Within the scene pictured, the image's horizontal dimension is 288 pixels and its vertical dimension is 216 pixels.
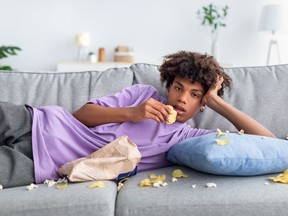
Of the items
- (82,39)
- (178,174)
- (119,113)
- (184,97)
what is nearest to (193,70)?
(184,97)

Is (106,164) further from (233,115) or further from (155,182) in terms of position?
(233,115)

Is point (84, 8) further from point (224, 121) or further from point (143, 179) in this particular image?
point (143, 179)

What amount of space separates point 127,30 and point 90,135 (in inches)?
114

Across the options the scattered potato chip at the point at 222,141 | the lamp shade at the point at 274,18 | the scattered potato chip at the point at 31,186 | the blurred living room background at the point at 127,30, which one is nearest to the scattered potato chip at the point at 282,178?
the scattered potato chip at the point at 222,141

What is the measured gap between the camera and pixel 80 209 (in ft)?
3.88

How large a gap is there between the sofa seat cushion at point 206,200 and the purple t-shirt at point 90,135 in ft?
1.02

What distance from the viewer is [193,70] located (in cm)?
167

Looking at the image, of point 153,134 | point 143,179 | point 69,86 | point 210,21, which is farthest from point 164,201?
point 210,21

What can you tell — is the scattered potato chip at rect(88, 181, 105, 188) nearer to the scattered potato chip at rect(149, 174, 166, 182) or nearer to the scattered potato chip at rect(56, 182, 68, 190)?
the scattered potato chip at rect(56, 182, 68, 190)

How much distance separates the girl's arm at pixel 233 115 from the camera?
164 centimetres

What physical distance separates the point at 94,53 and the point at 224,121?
2774mm

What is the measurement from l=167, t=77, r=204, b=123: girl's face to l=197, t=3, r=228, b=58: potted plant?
2.57 metres

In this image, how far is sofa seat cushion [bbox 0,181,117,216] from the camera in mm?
1174

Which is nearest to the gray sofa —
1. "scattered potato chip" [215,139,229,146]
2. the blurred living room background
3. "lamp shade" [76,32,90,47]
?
"scattered potato chip" [215,139,229,146]
